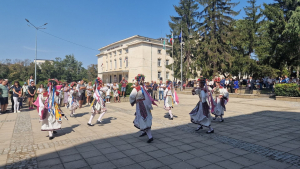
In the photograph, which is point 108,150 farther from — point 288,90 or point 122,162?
point 288,90

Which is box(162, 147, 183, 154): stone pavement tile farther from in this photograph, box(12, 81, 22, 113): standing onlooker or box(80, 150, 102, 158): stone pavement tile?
box(12, 81, 22, 113): standing onlooker

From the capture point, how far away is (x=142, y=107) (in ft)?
19.5

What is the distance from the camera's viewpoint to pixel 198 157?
447 centimetres

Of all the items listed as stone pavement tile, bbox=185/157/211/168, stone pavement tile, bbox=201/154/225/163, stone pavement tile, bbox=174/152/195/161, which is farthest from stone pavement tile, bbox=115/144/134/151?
stone pavement tile, bbox=201/154/225/163

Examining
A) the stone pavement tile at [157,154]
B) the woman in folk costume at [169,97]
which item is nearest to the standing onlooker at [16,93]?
the woman in folk costume at [169,97]

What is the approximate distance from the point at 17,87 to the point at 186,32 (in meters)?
33.5

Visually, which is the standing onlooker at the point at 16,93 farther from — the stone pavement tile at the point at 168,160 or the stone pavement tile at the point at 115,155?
the stone pavement tile at the point at 168,160

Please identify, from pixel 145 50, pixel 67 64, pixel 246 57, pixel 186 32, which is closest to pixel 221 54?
pixel 246 57

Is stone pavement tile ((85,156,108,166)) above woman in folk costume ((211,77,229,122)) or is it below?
below

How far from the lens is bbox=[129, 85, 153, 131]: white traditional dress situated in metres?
5.80

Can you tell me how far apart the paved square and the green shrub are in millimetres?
9995

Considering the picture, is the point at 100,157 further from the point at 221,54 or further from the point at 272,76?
the point at 221,54

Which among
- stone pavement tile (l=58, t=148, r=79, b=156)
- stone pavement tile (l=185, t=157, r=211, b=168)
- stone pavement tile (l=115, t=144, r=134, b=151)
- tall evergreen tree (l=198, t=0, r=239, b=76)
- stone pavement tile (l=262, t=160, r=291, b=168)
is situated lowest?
stone pavement tile (l=185, t=157, r=211, b=168)

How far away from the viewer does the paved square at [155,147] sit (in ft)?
13.6
